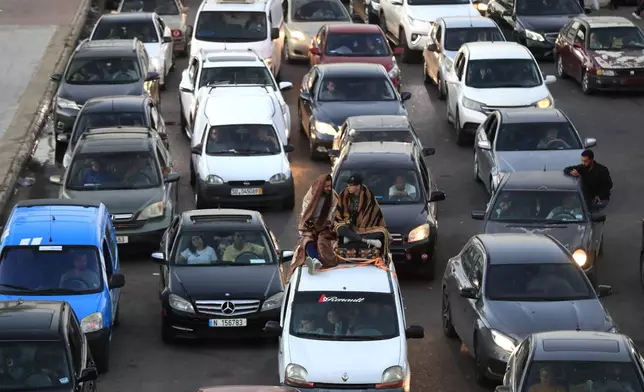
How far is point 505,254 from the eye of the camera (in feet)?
66.1

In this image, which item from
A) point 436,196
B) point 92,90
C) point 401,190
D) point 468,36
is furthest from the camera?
point 468,36

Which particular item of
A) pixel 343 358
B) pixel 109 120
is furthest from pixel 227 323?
pixel 109 120

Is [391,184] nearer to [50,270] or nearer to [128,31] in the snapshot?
[50,270]

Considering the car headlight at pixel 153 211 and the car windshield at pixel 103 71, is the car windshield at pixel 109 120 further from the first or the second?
the car headlight at pixel 153 211

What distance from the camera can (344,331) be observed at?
1820 centimetres

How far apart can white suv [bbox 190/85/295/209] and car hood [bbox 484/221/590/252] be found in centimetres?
543

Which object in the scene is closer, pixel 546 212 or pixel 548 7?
pixel 546 212

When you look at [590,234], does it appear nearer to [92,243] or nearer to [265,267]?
[265,267]

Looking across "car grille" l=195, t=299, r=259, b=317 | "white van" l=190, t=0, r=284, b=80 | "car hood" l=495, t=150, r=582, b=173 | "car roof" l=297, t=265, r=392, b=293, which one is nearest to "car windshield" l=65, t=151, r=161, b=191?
"car grille" l=195, t=299, r=259, b=317

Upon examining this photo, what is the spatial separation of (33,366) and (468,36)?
22.4 meters

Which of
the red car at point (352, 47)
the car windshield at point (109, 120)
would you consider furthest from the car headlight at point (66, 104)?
the red car at point (352, 47)

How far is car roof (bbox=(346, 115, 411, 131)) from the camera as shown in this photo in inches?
1145

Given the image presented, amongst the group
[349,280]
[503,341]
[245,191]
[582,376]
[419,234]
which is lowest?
[245,191]

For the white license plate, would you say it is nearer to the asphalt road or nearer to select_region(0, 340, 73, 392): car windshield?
the asphalt road
